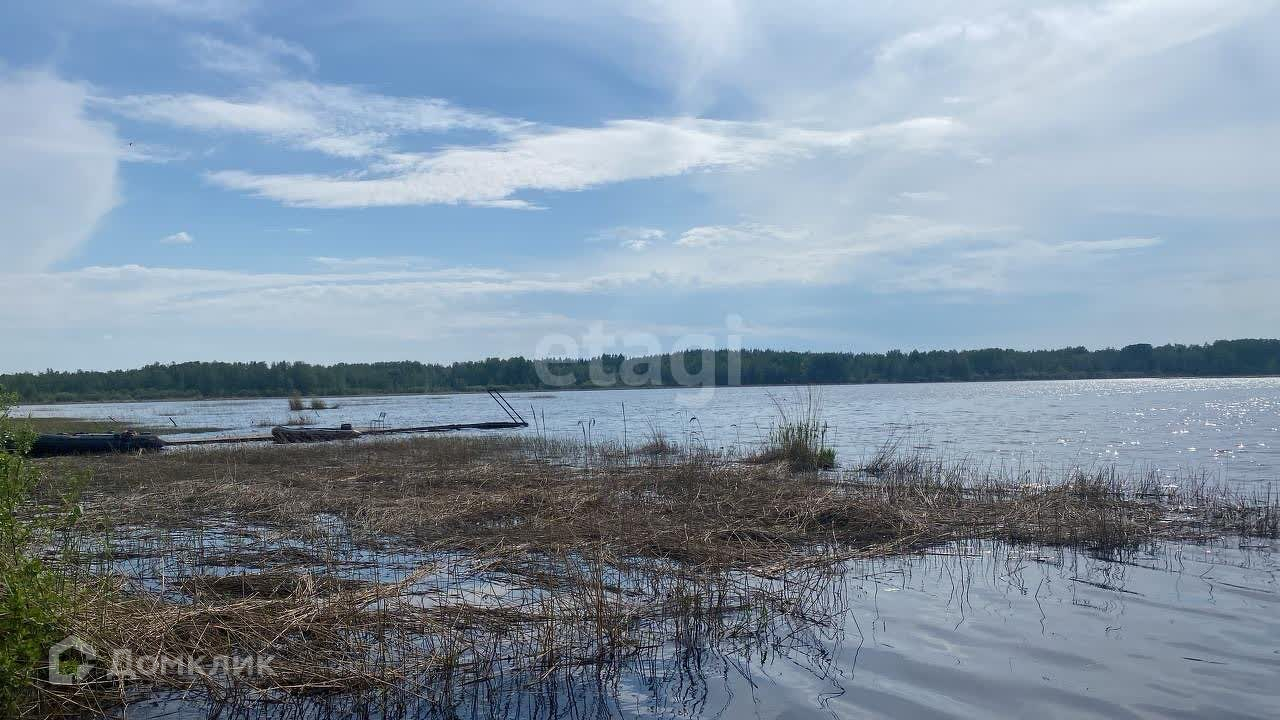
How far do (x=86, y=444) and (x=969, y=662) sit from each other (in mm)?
26589

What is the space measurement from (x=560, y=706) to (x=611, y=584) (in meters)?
2.70

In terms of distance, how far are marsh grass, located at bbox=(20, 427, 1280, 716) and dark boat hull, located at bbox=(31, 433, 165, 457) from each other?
257 inches

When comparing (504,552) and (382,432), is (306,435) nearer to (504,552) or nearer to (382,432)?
(382,432)

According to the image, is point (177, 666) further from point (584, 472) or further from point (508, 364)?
point (508, 364)

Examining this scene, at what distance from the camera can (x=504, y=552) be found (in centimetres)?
943

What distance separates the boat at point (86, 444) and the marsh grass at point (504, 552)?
652cm

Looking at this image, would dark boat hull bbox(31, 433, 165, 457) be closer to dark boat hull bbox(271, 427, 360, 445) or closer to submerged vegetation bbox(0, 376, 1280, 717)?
dark boat hull bbox(271, 427, 360, 445)

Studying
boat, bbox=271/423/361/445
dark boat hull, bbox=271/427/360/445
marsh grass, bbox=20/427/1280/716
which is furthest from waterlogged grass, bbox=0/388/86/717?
boat, bbox=271/423/361/445

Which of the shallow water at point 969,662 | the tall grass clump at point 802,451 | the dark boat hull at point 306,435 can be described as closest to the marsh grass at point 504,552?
the shallow water at point 969,662

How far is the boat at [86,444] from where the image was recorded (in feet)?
80.1

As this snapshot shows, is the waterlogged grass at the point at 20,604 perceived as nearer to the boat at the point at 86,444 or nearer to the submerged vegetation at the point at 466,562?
the submerged vegetation at the point at 466,562

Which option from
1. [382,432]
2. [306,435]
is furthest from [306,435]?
[382,432]

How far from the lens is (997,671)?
251 inches

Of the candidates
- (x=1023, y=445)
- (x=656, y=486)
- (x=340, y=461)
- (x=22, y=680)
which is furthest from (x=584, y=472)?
(x=1023, y=445)
